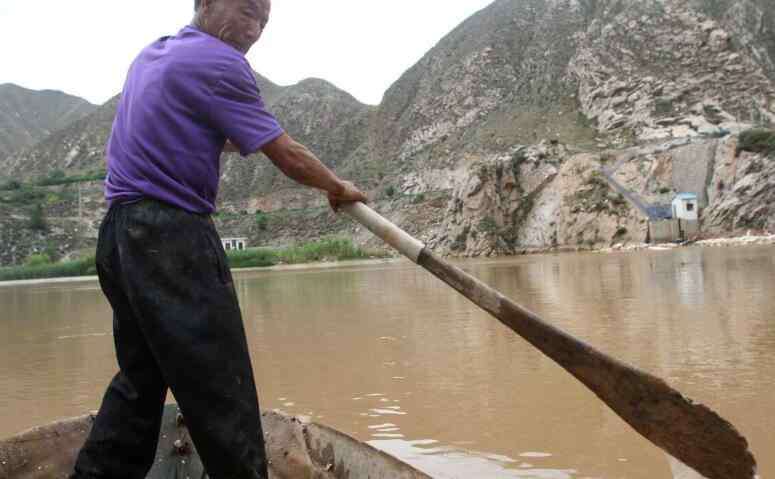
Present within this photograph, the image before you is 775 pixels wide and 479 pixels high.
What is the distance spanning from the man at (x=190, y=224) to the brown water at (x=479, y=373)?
157cm

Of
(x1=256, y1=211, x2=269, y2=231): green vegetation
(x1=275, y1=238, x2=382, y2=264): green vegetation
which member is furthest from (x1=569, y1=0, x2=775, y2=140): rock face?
(x1=256, y1=211, x2=269, y2=231): green vegetation

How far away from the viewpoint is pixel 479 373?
530 cm

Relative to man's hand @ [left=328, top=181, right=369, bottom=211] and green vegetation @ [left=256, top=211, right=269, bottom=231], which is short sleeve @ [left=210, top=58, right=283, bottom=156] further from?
green vegetation @ [left=256, top=211, right=269, bottom=231]

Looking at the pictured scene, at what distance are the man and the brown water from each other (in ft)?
5.16

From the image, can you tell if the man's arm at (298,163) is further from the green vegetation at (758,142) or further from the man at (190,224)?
the green vegetation at (758,142)

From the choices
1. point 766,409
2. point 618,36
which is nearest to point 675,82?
point 618,36

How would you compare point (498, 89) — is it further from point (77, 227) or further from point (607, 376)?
point (607, 376)

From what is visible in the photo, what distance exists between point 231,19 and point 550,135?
52080mm

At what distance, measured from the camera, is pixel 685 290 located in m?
10.3

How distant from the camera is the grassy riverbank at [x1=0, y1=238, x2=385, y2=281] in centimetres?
4506

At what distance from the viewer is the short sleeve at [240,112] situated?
1914 millimetres

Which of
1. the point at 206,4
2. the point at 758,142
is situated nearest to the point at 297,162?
the point at 206,4

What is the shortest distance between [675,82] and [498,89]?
2192 cm

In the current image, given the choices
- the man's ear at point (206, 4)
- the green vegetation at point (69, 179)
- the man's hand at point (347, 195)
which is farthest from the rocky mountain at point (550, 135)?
the man's ear at point (206, 4)
